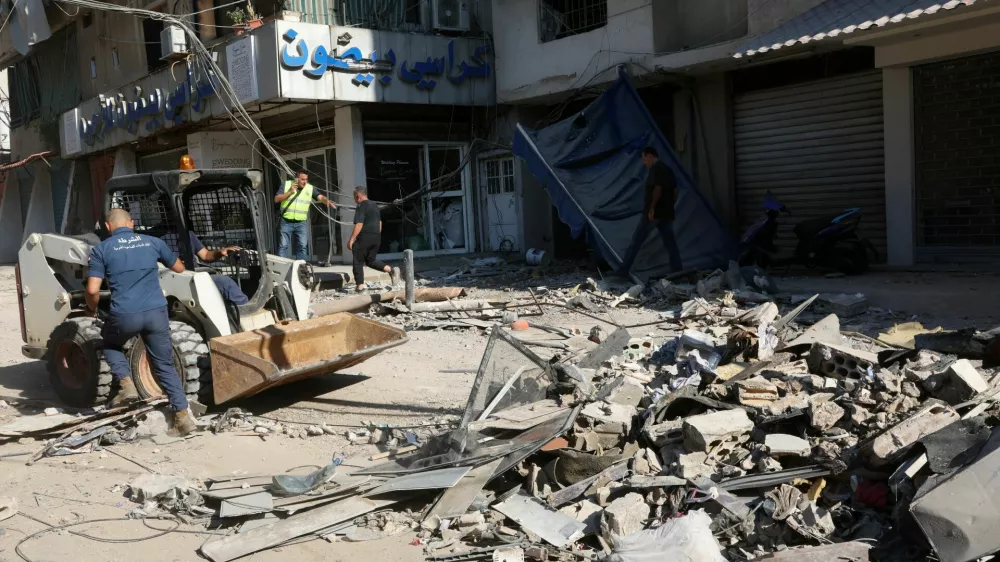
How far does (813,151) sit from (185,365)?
32.6 feet

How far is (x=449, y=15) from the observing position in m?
17.2

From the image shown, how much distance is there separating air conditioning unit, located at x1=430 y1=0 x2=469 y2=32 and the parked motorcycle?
8.00 m

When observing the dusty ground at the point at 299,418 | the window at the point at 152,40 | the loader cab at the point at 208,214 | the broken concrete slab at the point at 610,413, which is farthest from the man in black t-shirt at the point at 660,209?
the window at the point at 152,40

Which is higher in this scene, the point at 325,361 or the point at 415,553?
the point at 325,361

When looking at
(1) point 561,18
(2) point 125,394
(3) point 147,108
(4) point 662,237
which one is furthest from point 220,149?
(2) point 125,394

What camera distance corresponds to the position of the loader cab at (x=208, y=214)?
7.11m

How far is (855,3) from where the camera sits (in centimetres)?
1094

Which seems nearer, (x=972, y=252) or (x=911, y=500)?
(x=911, y=500)

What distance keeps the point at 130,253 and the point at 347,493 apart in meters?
2.76

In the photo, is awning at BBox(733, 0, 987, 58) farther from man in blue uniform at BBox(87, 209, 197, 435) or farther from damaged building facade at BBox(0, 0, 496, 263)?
man in blue uniform at BBox(87, 209, 197, 435)

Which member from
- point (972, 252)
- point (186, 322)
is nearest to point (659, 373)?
point (186, 322)

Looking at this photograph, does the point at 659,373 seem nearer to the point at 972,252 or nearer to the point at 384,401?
the point at 384,401

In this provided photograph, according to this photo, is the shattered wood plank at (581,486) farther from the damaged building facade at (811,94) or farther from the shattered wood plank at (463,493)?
the damaged building facade at (811,94)

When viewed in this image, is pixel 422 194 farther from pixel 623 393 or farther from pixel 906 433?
pixel 906 433
